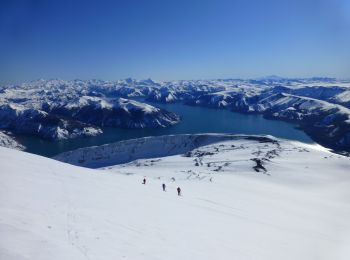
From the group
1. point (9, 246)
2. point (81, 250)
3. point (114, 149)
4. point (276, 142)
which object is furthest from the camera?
point (114, 149)

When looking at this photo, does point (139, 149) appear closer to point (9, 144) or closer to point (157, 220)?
point (157, 220)

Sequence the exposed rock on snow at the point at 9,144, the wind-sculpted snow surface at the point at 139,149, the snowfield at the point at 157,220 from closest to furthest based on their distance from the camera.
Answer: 1. the snowfield at the point at 157,220
2. the wind-sculpted snow surface at the point at 139,149
3. the exposed rock on snow at the point at 9,144

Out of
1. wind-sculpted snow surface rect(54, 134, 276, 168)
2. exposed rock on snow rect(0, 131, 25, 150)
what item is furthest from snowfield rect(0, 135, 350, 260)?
exposed rock on snow rect(0, 131, 25, 150)

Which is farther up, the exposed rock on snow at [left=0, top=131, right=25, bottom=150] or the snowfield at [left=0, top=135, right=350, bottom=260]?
the snowfield at [left=0, top=135, right=350, bottom=260]

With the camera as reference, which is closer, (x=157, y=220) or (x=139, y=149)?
(x=157, y=220)

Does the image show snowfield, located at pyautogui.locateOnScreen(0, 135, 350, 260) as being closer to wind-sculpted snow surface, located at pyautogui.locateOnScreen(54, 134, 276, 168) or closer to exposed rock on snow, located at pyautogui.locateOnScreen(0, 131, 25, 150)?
wind-sculpted snow surface, located at pyautogui.locateOnScreen(54, 134, 276, 168)

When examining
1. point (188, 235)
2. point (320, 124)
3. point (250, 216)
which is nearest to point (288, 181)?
point (250, 216)

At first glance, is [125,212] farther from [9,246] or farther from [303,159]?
[303,159]

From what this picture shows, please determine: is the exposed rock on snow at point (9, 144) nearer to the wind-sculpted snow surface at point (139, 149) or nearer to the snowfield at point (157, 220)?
the wind-sculpted snow surface at point (139, 149)

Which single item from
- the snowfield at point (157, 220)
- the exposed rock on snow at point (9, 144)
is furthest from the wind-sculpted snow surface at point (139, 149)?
the exposed rock on snow at point (9, 144)

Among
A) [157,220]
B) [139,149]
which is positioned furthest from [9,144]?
[157,220]

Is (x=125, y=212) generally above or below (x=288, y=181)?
above
